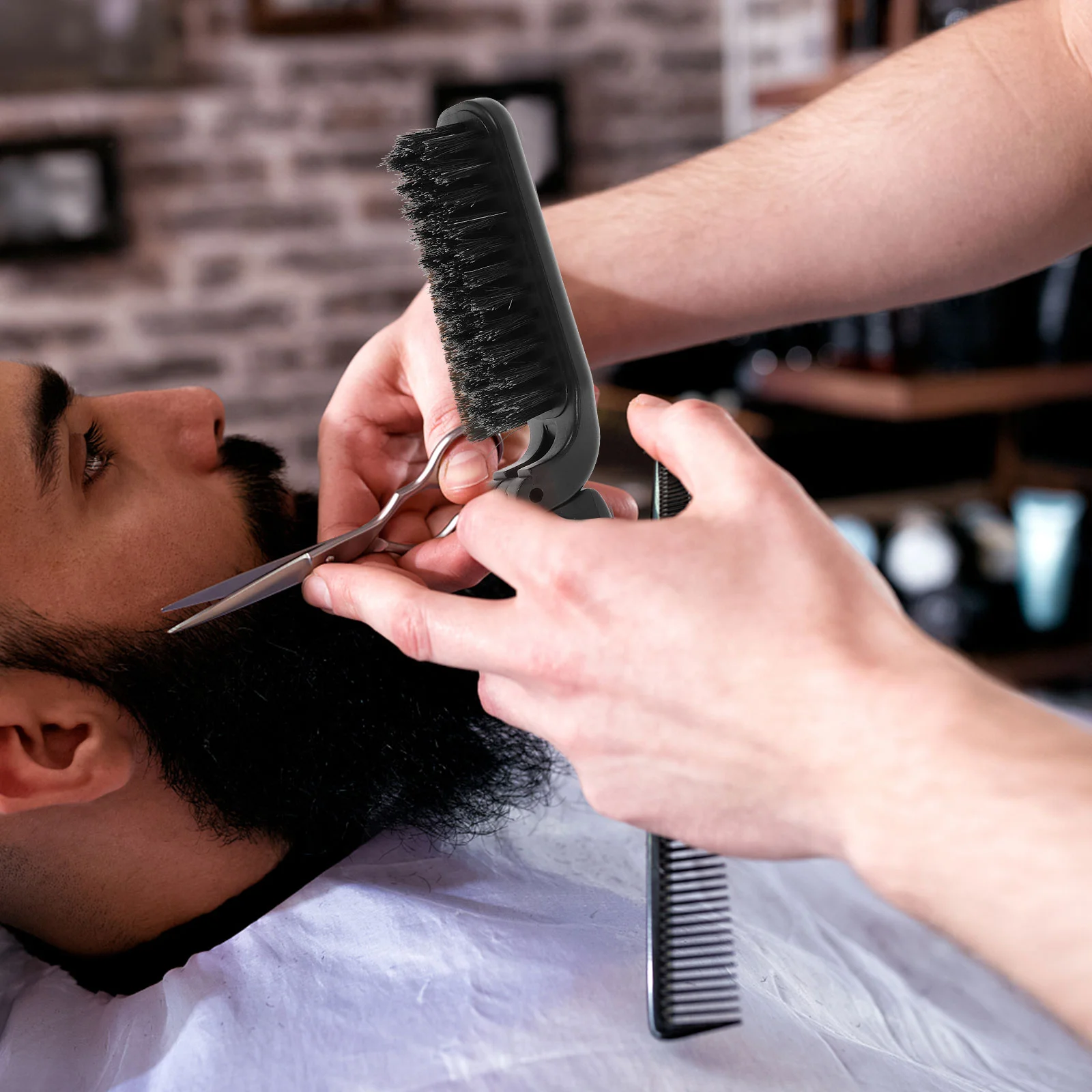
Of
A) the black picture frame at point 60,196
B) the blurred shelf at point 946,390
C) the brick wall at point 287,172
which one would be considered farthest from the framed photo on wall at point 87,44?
the blurred shelf at point 946,390

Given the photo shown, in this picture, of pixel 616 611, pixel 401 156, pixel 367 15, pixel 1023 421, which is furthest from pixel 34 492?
pixel 1023 421

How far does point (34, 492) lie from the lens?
982 mm

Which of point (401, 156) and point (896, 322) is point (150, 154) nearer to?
point (896, 322)

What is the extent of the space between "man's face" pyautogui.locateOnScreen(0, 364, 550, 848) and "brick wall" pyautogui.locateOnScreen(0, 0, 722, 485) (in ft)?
6.04

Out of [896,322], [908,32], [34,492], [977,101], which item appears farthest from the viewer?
[896,322]

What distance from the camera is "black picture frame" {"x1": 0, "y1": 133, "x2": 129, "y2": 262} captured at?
8.88ft

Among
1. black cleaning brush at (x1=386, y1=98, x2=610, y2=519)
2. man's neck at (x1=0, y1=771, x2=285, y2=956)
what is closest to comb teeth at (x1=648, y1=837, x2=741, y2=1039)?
black cleaning brush at (x1=386, y1=98, x2=610, y2=519)

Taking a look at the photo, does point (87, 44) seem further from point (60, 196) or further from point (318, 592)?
point (318, 592)

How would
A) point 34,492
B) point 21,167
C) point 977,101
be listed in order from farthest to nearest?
point 21,167, point 977,101, point 34,492

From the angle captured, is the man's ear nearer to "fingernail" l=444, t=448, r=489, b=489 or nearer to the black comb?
"fingernail" l=444, t=448, r=489, b=489

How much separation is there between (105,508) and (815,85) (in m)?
2.00

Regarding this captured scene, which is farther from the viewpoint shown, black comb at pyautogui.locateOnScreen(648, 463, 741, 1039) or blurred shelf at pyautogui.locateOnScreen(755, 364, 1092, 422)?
blurred shelf at pyautogui.locateOnScreen(755, 364, 1092, 422)

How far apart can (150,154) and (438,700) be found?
2210 mm

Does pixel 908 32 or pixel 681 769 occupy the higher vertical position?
pixel 908 32
